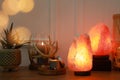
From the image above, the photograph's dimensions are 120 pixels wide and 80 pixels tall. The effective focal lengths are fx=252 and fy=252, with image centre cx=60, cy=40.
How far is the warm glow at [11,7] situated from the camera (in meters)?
1.48

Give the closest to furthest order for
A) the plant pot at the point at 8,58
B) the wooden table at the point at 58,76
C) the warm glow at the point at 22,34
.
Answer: the wooden table at the point at 58,76 → the plant pot at the point at 8,58 → the warm glow at the point at 22,34

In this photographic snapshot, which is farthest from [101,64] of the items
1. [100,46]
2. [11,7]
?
[11,7]

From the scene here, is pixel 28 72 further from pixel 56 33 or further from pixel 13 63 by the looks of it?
pixel 56 33

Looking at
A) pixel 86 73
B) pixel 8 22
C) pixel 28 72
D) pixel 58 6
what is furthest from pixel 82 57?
pixel 8 22

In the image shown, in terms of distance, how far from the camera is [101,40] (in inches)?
50.3

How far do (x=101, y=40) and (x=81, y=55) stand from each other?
17 cm

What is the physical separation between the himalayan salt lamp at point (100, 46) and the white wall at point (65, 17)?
208 mm

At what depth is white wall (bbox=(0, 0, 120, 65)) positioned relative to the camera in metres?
1.48

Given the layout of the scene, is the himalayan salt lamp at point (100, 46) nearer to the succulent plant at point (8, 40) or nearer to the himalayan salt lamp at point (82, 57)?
the himalayan salt lamp at point (82, 57)

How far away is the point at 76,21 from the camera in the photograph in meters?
1.49

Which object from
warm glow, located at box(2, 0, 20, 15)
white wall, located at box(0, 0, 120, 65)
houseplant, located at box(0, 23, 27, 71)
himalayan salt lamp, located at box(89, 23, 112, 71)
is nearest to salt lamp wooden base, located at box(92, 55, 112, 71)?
himalayan salt lamp, located at box(89, 23, 112, 71)

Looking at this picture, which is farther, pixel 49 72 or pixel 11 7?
pixel 11 7

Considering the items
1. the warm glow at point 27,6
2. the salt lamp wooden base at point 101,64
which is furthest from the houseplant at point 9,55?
the salt lamp wooden base at point 101,64

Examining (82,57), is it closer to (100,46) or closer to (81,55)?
(81,55)
